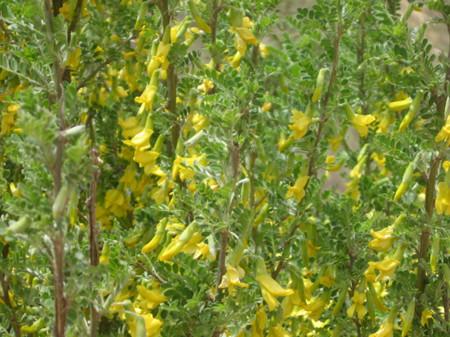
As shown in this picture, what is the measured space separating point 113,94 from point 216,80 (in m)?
0.85

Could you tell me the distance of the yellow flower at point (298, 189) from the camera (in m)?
1.74

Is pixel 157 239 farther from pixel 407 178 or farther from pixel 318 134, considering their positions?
pixel 407 178

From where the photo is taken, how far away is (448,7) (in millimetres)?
1745

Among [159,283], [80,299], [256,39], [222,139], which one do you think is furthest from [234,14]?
[80,299]

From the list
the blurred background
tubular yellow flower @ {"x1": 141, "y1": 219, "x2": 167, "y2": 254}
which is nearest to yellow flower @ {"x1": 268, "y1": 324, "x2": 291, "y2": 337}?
tubular yellow flower @ {"x1": 141, "y1": 219, "x2": 167, "y2": 254}

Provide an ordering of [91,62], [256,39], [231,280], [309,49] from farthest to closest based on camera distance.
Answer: [309,49] → [91,62] → [256,39] → [231,280]

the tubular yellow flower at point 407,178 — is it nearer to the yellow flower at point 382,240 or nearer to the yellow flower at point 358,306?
the yellow flower at point 382,240

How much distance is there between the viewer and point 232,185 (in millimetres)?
1435

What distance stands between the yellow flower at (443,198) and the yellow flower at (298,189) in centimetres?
27

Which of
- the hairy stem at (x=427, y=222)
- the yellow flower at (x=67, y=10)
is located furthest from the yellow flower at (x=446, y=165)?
the yellow flower at (x=67, y=10)

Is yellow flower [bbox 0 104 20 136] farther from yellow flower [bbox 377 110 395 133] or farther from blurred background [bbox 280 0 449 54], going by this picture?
blurred background [bbox 280 0 449 54]

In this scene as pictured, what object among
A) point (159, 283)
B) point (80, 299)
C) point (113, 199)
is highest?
point (80, 299)

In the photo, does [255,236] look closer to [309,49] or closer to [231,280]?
[231,280]

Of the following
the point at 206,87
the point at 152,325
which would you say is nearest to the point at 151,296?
the point at 152,325
